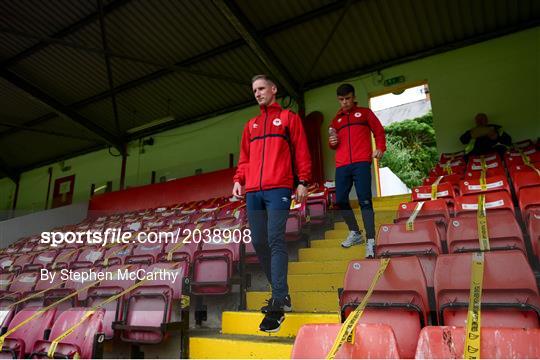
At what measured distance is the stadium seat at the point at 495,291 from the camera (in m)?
1.28

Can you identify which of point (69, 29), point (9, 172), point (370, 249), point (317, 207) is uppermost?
point (69, 29)

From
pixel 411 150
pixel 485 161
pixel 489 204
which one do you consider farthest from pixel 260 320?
pixel 411 150

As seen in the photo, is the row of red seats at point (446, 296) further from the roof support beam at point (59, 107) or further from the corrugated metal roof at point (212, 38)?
the roof support beam at point (59, 107)

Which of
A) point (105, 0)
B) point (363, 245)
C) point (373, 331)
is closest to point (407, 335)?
point (373, 331)

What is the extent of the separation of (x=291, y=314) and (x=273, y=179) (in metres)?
0.64

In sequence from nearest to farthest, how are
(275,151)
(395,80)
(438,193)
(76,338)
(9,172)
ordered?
(76,338) → (275,151) → (438,193) → (395,80) → (9,172)

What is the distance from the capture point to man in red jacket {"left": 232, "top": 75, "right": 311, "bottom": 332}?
1715 millimetres

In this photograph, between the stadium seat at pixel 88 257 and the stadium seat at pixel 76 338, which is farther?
the stadium seat at pixel 88 257

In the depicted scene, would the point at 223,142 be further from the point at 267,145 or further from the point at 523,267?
the point at 523,267

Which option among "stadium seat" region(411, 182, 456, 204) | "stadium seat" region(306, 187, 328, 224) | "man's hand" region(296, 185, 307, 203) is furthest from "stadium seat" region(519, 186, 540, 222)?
"stadium seat" region(306, 187, 328, 224)

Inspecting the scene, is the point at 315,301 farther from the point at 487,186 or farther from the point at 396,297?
the point at 487,186

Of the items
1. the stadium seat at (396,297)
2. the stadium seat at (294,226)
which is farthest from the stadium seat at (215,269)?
the stadium seat at (396,297)

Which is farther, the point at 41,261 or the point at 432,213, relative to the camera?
the point at 41,261

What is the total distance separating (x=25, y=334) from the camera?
1.97 meters
